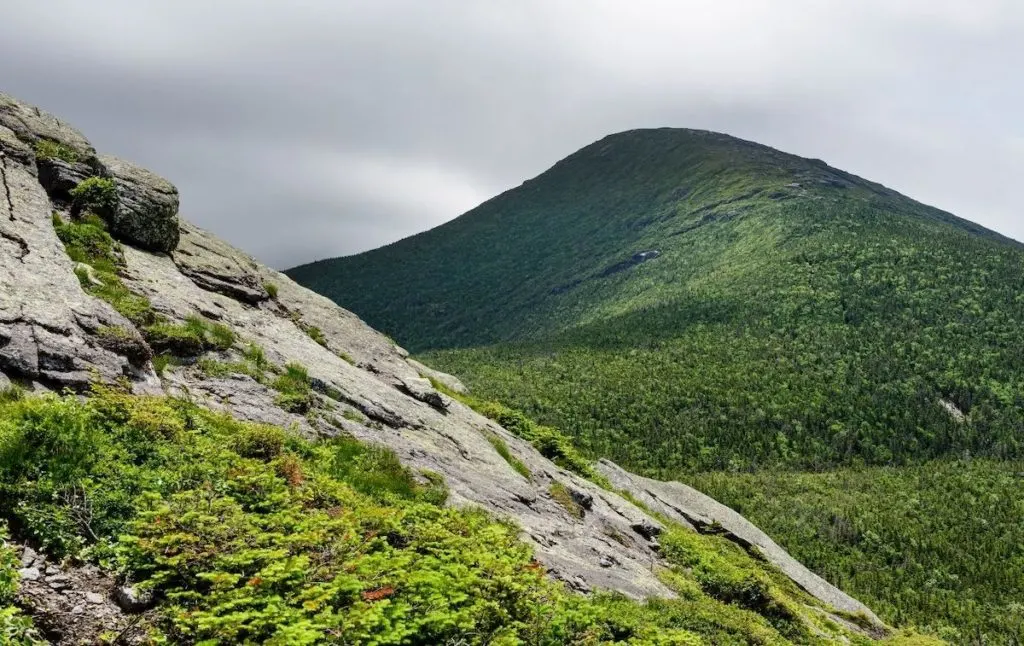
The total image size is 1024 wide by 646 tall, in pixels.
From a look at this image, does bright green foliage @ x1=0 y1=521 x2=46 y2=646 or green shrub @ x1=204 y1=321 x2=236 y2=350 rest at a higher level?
green shrub @ x1=204 y1=321 x2=236 y2=350

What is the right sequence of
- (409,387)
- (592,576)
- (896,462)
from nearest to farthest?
1. (592,576)
2. (409,387)
3. (896,462)

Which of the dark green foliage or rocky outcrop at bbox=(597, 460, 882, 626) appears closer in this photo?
the dark green foliage

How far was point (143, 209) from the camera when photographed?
21.7m

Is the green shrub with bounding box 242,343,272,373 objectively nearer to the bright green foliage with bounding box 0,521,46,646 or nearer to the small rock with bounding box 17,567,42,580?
the small rock with bounding box 17,567,42,580

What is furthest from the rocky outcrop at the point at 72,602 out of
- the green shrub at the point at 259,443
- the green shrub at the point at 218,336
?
the green shrub at the point at 218,336

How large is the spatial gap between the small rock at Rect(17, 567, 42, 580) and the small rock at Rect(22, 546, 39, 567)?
0.31 feet

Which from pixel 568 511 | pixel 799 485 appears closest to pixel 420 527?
pixel 568 511

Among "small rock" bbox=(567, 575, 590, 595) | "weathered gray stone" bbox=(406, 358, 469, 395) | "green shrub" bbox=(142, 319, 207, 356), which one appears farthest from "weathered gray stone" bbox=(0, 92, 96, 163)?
"small rock" bbox=(567, 575, 590, 595)

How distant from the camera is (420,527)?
11672 millimetres

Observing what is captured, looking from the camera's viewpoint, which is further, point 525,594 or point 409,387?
point 409,387

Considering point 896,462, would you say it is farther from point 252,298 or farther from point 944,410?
point 252,298

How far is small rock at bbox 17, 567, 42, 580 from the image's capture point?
312 inches

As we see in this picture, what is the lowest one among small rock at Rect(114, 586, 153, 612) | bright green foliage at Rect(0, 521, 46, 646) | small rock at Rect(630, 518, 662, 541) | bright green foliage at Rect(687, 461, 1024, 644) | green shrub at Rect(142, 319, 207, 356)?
bright green foliage at Rect(687, 461, 1024, 644)

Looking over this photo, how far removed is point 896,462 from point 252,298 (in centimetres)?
15804
